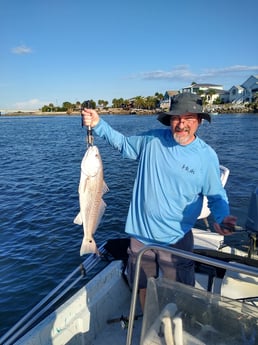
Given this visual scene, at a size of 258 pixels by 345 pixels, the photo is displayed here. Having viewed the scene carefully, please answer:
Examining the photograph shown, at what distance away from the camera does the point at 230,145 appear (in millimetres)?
27438

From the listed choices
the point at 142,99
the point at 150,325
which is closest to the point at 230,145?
the point at 150,325

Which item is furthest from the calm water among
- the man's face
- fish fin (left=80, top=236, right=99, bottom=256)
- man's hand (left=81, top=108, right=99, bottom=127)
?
the man's face

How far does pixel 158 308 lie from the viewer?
2363 millimetres

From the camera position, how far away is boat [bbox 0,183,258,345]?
210 centimetres

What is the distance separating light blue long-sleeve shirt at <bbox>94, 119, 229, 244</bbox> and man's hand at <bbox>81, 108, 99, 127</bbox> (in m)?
0.08

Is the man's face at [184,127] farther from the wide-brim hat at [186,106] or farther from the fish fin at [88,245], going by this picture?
the fish fin at [88,245]

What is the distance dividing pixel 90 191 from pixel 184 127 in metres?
1.15

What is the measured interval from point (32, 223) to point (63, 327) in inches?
291

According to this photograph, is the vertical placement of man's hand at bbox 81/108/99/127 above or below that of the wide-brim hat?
below

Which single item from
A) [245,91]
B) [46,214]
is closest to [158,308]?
[46,214]

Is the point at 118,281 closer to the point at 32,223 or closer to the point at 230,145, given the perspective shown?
the point at 32,223

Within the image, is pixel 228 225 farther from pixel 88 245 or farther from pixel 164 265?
pixel 88 245

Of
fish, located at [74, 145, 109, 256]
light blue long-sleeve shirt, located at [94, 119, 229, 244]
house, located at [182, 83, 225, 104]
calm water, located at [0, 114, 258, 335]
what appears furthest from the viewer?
house, located at [182, 83, 225, 104]

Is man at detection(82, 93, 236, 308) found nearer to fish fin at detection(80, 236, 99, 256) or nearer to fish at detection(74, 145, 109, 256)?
fish at detection(74, 145, 109, 256)
